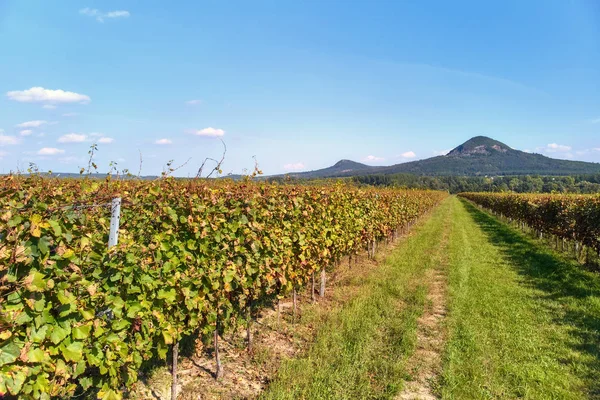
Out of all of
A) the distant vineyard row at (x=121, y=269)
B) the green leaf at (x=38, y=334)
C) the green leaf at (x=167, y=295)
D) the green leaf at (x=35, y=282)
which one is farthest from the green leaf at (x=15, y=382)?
the green leaf at (x=167, y=295)

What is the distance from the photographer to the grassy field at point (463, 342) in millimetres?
4336

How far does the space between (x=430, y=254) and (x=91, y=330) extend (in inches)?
482

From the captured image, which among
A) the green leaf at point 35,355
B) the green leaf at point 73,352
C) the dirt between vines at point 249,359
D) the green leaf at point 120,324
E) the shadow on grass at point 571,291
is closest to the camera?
the green leaf at point 35,355

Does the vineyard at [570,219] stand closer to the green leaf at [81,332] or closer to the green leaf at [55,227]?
the green leaf at [81,332]

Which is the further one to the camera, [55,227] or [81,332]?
[81,332]

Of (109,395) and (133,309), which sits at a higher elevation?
(133,309)

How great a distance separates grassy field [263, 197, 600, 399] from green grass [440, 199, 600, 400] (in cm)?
2

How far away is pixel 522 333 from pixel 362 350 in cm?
318

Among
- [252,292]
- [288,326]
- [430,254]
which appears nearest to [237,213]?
[252,292]

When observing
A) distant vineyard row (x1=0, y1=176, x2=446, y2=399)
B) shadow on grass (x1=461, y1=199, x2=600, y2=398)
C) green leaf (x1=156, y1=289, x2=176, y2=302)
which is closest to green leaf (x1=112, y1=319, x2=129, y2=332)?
distant vineyard row (x1=0, y1=176, x2=446, y2=399)

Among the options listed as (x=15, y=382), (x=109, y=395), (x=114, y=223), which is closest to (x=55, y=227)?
(x=15, y=382)

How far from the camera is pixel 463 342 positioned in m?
5.58

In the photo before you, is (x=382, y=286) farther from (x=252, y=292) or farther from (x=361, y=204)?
(x=252, y=292)

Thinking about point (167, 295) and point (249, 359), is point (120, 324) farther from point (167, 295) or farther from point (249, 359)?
point (249, 359)
